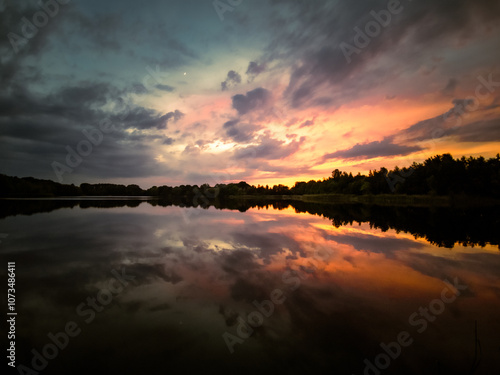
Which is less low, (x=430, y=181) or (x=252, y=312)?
(x=430, y=181)

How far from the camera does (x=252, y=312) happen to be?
7078 millimetres

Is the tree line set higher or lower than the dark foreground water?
higher

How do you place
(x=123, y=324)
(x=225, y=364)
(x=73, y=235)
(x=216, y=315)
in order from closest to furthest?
(x=225, y=364) < (x=123, y=324) < (x=216, y=315) < (x=73, y=235)

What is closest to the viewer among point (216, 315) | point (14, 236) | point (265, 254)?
point (216, 315)

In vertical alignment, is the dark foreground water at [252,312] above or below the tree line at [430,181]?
below

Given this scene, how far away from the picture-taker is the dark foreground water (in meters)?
4.97

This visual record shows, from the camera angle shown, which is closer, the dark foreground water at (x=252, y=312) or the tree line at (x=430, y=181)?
the dark foreground water at (x=252, y=312)

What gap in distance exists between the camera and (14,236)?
17844mm

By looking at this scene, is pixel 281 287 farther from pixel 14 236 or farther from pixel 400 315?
pixel 14 236

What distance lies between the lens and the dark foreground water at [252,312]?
4.97 metres

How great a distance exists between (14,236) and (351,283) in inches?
952

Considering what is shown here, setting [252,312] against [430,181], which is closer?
[252,312]

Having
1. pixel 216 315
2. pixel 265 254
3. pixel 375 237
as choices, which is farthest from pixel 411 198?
pixel 216 315

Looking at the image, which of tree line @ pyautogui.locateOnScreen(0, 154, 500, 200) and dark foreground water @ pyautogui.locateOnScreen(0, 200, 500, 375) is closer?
dark foreground water @ pyautogui.locateOnScreen(0, 200, 500, 375)
